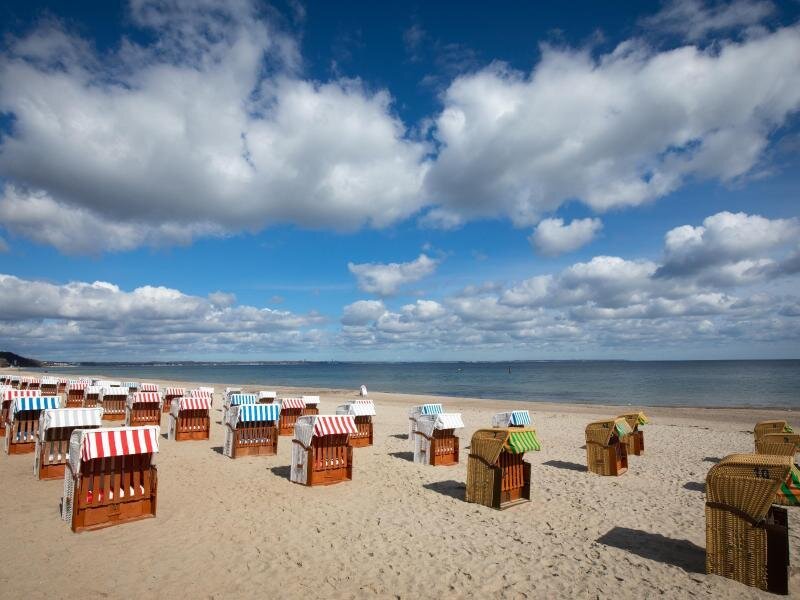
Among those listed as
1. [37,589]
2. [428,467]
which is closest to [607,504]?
[428,467]

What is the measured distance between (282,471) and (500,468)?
18.3 ft

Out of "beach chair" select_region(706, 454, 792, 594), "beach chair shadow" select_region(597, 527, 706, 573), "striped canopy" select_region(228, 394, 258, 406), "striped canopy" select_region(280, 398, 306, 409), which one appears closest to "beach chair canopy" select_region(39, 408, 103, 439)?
"striped canopy" select_region(228, 394, 258, 406)

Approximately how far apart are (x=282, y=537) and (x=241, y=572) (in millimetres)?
1264

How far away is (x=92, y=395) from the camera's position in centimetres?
2145

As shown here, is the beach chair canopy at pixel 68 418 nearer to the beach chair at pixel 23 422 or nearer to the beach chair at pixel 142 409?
the beach chair at pixel 23 422

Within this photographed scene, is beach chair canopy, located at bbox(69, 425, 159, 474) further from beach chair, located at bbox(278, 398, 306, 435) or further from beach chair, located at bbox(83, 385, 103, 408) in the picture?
beach chair, located at bbox(83, 385, 103, 408)

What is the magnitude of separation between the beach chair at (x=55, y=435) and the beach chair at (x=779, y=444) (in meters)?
15.1

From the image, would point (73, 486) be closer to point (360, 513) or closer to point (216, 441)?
point (360, 513)

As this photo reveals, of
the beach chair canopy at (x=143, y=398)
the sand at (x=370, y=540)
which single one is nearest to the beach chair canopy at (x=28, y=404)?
the sand at (x=370, y=540)

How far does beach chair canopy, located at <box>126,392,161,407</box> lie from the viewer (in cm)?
1745

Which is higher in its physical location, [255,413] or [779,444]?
[255,413]

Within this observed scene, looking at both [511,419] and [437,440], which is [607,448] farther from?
[437,440]

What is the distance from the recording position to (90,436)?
24.4ft

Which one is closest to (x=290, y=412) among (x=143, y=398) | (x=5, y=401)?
(x=143, y=398)
